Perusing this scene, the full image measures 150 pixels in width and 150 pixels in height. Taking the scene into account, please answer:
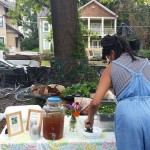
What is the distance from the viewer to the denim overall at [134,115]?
2160 millimetres

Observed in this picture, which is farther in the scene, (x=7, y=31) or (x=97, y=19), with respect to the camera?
(x=97, y=19)

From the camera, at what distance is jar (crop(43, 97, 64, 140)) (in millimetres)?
2498

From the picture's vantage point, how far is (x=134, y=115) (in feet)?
7.10

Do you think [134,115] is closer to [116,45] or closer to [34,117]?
[116,45]

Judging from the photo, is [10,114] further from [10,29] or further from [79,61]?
[10,29]

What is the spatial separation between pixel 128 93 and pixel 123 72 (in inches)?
7.2

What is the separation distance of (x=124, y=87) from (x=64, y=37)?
15.4ft

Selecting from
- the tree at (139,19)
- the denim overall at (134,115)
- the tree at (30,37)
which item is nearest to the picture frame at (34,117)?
the denim overall at (134,115)

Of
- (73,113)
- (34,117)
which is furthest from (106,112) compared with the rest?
(34,117)

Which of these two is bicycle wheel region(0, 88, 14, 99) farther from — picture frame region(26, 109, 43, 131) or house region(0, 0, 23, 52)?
house region(0, 0, 23, 52)

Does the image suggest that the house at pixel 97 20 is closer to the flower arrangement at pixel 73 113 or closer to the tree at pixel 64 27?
the tree at pixel 64 27

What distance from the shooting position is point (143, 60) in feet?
7.92

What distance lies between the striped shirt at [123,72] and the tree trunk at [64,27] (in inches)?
175

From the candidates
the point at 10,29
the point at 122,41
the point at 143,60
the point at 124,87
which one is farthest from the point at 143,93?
the point at 10,29
